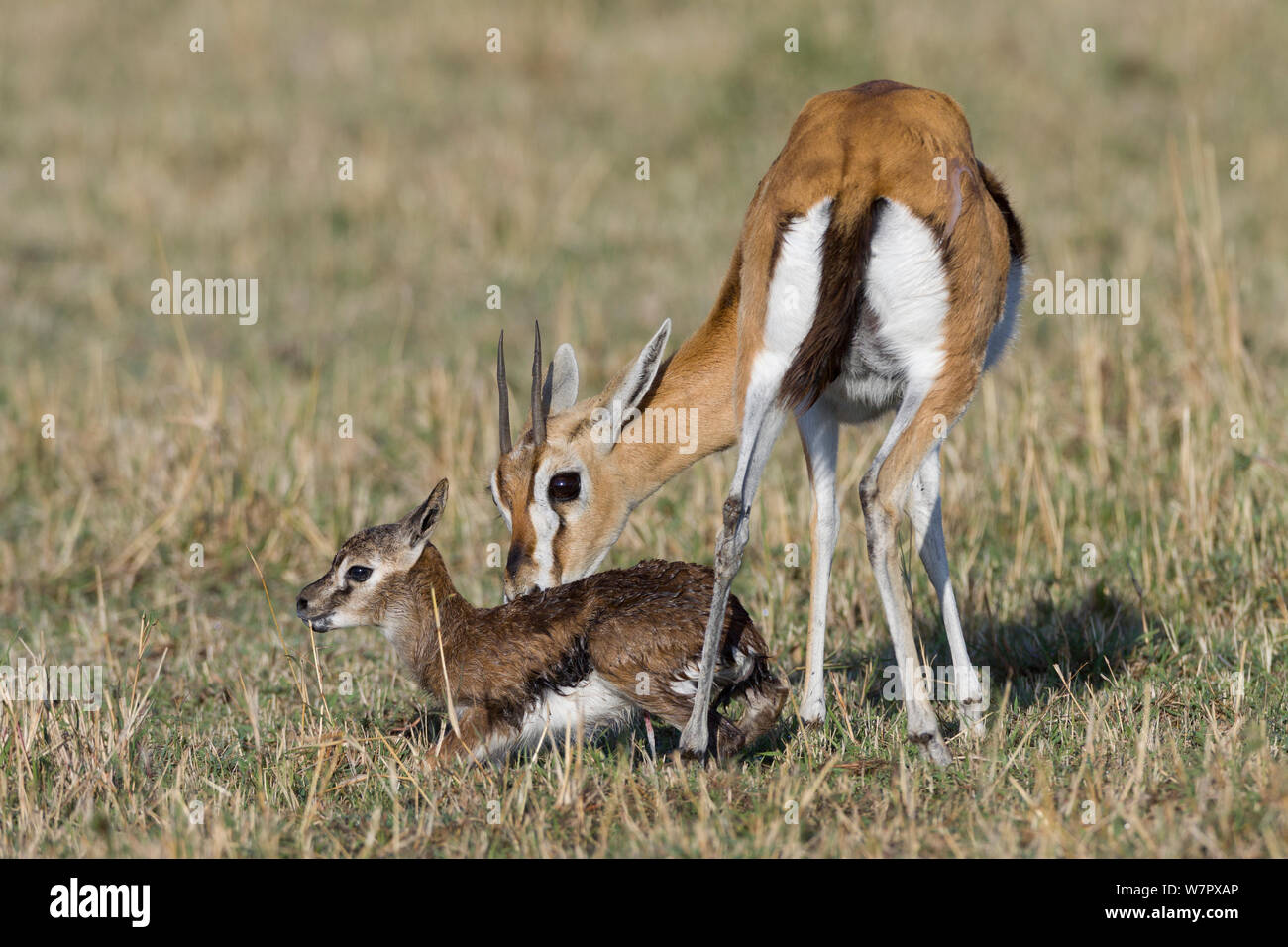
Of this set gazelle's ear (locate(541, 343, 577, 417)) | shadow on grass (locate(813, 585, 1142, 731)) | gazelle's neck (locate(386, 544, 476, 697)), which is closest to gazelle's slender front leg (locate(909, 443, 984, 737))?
shadow on grass (locate(813, 585, 1142, 731))

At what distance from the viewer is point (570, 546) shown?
6.02 m

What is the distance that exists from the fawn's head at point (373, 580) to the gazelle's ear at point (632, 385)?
0.95 m

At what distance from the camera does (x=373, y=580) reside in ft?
17.8

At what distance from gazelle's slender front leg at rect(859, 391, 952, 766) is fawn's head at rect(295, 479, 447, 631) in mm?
1543

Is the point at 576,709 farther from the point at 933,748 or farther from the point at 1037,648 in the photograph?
the point at 1037,648

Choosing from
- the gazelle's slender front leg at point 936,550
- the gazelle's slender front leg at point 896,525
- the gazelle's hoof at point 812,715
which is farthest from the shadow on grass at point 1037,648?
the gazelle's slender front leg at point 896,525

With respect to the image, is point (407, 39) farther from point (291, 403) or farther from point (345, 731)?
point (345, 731)

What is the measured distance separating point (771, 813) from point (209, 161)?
12.6m

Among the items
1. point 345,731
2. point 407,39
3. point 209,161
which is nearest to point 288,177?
point 209,161

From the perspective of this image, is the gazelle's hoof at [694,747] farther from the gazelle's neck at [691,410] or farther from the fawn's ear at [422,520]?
the gazelle's neck at [691,410]

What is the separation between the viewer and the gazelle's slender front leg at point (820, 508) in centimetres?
549

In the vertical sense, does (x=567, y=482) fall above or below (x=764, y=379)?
below

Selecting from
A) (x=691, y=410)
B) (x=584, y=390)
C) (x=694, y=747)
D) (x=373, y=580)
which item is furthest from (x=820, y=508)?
(x=584, y=390)

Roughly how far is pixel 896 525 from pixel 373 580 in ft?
6.11
